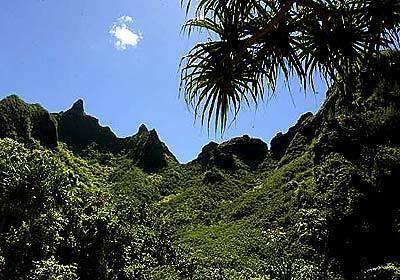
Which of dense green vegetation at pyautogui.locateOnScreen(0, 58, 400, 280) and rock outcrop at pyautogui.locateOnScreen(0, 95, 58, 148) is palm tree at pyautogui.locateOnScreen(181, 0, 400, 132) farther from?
rock outcrop at pyautogui.locateOnScreen(0, 95, 58, 148)

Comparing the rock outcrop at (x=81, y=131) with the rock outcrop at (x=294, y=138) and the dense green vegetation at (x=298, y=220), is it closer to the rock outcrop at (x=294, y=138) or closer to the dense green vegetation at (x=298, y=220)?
the rock outcrop at (x=294, y=138)

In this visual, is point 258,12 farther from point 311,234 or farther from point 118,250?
point 118,250

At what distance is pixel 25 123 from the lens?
68125 millimetres

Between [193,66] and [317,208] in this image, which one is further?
[317,208]

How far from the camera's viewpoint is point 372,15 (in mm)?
2588

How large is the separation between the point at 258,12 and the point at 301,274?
26114 millimetres

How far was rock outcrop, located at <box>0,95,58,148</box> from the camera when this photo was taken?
213 feet

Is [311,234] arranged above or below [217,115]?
above

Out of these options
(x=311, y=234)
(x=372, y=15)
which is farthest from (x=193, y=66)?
(x=311, y=234)

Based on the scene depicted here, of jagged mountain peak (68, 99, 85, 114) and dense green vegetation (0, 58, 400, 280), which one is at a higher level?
jagged mountain peak (68, 99, 85, 114)

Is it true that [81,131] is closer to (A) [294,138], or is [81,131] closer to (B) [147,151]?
(B) [147,151]

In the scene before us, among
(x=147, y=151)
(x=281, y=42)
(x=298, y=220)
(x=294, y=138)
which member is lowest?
(x=281, y=42)

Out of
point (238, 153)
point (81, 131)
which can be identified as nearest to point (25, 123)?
point (81, 131)

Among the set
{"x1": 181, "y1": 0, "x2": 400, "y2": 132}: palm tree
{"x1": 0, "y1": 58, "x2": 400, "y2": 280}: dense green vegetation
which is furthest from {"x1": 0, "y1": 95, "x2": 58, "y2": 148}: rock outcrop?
{"x1": 181, "y1": 0, "x2": 400, "y2": 132}: palm tree
